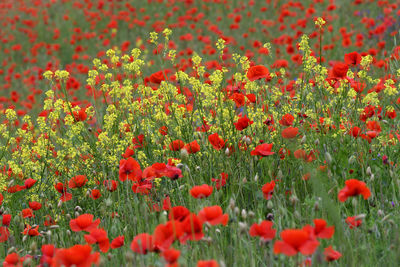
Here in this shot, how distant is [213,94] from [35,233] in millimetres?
1342

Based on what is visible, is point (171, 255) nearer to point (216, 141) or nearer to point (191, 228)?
point (191, 228)

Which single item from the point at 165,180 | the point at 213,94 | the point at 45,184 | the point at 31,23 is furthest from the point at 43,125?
the point at 31,23

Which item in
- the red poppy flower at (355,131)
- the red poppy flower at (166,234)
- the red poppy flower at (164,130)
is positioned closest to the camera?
the red poppy flower at (166,234)

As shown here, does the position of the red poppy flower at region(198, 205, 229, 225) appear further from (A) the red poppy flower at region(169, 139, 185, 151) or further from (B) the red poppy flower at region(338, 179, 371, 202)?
(A) the red poppy flower at region(169, 139, 185, 151)

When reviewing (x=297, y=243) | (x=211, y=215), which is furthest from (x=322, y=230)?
(x=211, y=215)

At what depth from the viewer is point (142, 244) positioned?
5.62ft

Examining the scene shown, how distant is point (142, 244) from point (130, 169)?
65 centimetres

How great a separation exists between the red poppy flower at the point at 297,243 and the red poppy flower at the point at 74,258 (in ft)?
1.92

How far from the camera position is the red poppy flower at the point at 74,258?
5.19 feet

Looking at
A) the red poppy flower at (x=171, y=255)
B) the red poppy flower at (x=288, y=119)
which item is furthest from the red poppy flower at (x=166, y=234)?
the red poppy flower at (x=288, y=119)

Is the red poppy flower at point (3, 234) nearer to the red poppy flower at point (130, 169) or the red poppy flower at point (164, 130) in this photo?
the red poppy flower at point (130, 169)

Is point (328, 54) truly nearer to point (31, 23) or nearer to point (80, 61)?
point (80, 61)

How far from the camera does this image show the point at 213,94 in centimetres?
311

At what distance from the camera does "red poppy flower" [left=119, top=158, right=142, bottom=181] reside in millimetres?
2293
